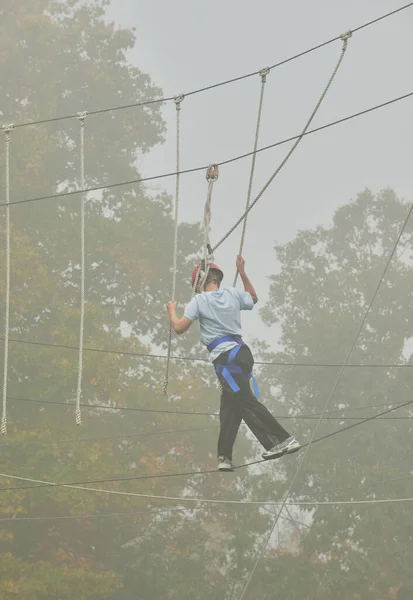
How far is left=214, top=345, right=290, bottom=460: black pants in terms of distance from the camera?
5.45m

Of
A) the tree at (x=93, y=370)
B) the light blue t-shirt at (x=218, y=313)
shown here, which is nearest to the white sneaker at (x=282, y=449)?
the light blue t-shirt at (x=218, y=313)

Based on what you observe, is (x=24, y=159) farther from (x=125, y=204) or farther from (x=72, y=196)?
(x=125, y=204)

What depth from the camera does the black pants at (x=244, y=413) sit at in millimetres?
5453

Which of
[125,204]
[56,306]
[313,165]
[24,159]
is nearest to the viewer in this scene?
[56,306]

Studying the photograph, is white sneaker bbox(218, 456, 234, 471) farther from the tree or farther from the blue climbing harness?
the tree

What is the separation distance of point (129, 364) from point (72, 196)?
488 centimetres

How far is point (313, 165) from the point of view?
193250mm

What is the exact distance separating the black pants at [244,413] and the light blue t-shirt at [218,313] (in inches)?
5.0

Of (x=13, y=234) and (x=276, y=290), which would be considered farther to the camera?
(x=276, y=290)

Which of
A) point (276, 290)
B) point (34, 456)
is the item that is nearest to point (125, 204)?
point (276, 290)

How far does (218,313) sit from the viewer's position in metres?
5.43

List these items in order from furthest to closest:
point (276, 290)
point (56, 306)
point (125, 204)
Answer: point (276, 290), point (125, 204), point (56, 306)

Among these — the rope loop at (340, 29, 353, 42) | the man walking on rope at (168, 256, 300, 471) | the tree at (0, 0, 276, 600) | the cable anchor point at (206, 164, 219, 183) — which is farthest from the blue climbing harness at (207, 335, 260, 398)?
the tree at (0, 0, 276, 600)

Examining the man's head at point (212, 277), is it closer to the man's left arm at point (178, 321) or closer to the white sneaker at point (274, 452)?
the man's left arm at point (178, 321)
